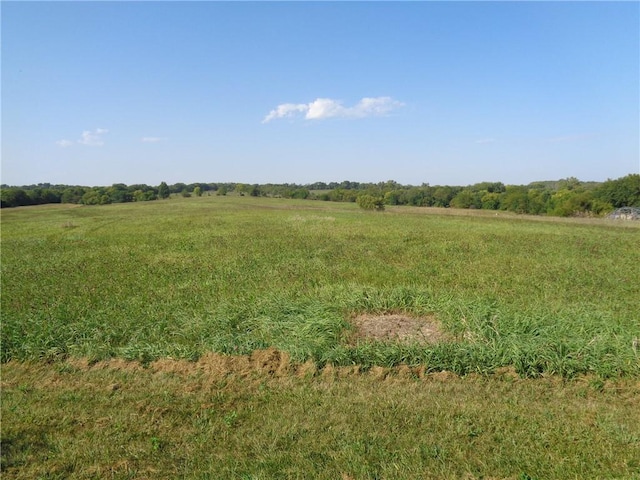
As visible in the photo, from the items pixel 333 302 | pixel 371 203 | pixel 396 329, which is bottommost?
pixel 396 329

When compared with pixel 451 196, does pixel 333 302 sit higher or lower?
lower

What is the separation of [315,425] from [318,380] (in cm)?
141

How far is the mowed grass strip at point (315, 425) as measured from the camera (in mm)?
4250

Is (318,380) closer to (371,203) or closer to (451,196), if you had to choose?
(371,203)

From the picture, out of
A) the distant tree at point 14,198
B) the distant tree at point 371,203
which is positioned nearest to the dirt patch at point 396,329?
the distant tree at point 371,203

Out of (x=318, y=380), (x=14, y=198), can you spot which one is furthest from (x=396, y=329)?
(x=14, y=198)

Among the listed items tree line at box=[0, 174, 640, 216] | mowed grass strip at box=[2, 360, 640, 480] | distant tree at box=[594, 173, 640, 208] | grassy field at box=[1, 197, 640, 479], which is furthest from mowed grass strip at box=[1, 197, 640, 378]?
distant tree at box=[594, 173, 640, 208]

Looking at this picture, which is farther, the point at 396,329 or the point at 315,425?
the point at 396,329

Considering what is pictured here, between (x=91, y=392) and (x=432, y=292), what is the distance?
29.3 feet

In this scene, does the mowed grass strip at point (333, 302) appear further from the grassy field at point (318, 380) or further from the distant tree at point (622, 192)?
the distant tree at point (622, 192)

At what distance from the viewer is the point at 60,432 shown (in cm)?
505

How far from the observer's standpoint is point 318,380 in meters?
6.46

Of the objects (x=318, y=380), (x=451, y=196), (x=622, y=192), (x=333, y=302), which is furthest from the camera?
(x=451, y=196)

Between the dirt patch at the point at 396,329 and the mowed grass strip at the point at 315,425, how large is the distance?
47.8 inches
